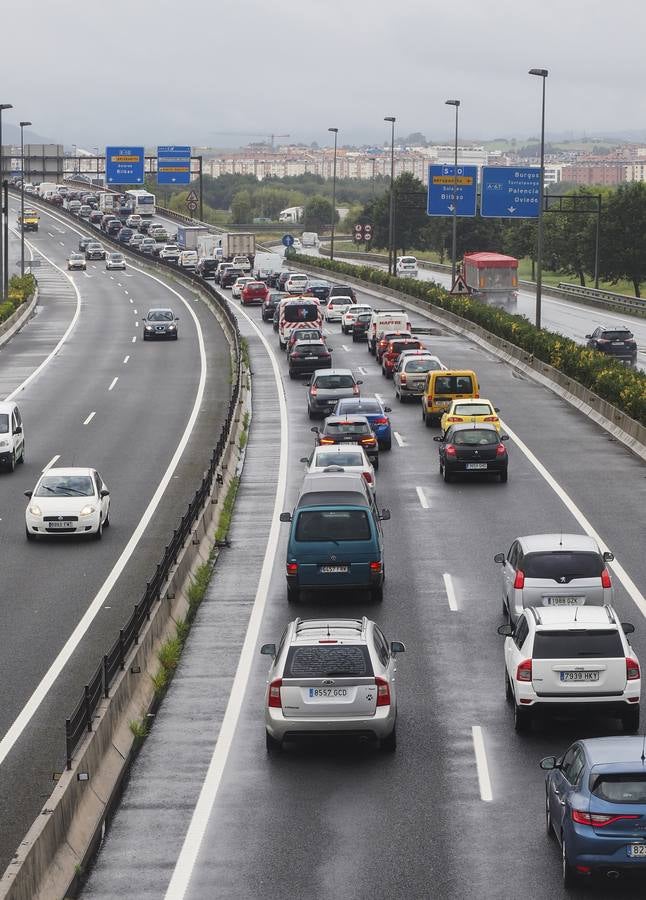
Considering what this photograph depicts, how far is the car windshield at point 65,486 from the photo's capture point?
105 ft

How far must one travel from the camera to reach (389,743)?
17.9 metres

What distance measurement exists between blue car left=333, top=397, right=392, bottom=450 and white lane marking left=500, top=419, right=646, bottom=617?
12.2 ft

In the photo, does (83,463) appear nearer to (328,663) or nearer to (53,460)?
(53,460)

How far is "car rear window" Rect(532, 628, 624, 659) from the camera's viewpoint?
17781mm

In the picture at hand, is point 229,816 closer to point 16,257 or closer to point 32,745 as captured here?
point 32,745

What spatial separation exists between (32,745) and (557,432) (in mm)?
29090

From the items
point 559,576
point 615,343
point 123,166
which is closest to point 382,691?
point 559,576

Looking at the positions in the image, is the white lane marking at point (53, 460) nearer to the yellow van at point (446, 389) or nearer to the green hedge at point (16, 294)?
the yellow van at point (446, 389)

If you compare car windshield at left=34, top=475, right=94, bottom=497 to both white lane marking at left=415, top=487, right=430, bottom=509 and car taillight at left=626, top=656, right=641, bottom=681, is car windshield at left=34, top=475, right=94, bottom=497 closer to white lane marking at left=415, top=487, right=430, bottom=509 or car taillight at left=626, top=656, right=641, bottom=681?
white lane marking at left=415, top=487, right=430, bottom=509

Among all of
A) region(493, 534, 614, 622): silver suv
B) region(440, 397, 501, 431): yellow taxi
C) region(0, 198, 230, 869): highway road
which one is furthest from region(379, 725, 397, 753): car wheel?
region(440, 397, 501, 431): yellow taxi

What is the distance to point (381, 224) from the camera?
175 m

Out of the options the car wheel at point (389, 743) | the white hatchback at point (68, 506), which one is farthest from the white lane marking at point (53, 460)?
the car wheel at point (389, 743)

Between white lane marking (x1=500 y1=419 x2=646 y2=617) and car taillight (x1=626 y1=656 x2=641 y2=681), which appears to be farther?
white lane marking (x1=500 y1=419 x2=646 y2=617)

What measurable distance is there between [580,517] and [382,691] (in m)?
15.7
